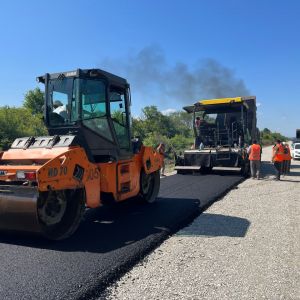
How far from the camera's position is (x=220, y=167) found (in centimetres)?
1280

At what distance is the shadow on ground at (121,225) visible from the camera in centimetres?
477

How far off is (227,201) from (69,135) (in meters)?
3.97

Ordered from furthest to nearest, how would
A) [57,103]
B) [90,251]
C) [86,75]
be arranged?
[57,103] < [86,75] < [90,251]

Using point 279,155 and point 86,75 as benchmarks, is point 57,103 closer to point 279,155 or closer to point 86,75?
point 86,75

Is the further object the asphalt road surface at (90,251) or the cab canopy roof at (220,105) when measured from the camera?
the cab canopy roof at (220,105)

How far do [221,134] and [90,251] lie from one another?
33.4ft

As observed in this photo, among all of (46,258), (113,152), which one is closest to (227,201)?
(113,152)

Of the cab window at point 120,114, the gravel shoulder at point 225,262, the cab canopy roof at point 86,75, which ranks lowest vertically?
the gravel shoulder at point 225,262

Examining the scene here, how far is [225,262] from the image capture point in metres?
4.20

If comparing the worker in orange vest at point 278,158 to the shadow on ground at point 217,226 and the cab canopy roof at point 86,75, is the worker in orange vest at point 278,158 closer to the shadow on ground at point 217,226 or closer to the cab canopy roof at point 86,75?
the shadow on ground at point 217,226

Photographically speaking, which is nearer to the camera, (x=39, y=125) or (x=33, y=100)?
(x=39, y=125)

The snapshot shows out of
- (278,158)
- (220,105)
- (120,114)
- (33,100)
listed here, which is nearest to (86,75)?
(120,114)

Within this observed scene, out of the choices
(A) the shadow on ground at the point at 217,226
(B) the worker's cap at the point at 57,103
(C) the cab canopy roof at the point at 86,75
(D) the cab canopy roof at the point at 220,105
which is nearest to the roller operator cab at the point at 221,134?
(D) the cab canopy roof at the point at 220,105

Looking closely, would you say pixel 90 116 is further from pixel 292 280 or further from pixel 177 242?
pixel 292 280
